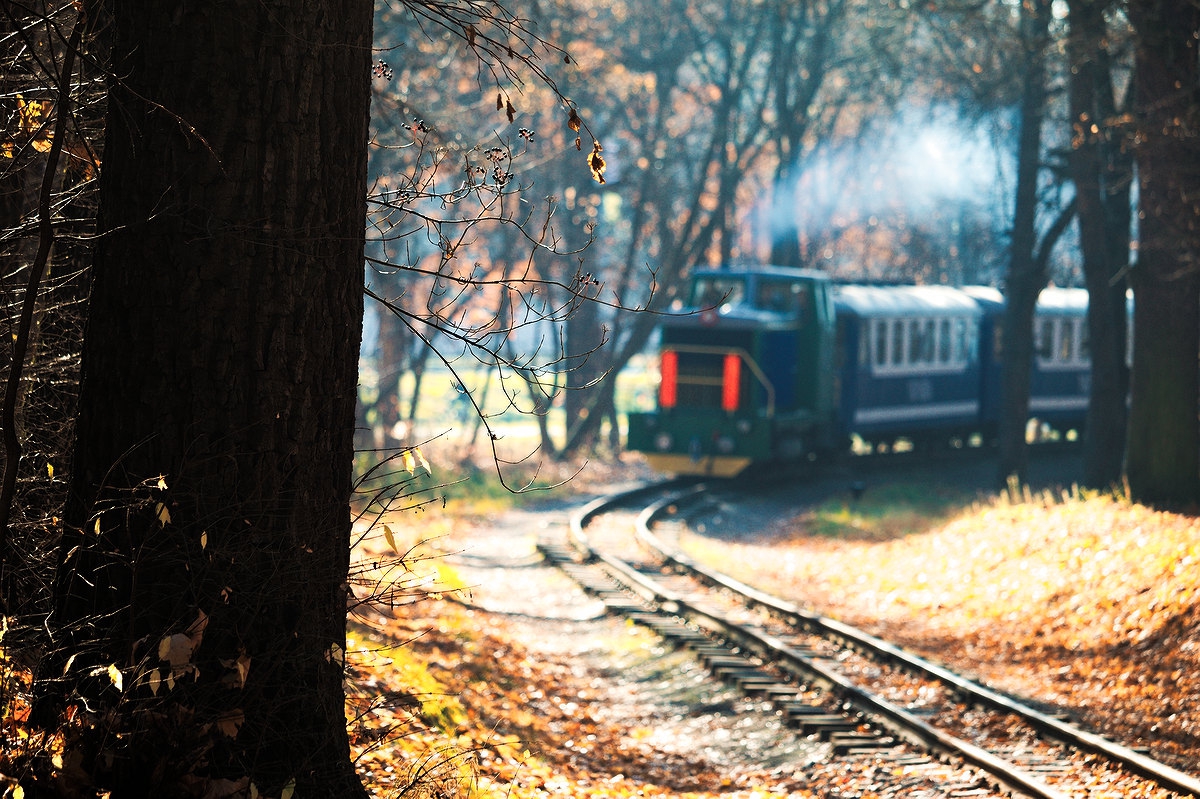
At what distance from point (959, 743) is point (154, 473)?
214 inches

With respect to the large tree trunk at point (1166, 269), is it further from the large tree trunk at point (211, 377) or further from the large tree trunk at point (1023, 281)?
the large tree trunk at point (211, 377)

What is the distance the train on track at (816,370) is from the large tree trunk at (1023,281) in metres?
2.84

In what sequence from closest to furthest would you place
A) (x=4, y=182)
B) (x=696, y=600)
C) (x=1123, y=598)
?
(x=4, y=182) < (x=1123, y=598) < (x=696, y=600)

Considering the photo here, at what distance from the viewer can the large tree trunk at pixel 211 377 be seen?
4016 mm

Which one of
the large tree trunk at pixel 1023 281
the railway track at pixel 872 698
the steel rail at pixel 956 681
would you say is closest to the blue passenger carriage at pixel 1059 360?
the large tree trunk at pixel 1023 281

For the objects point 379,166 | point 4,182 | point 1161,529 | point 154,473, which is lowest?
point 1161,529

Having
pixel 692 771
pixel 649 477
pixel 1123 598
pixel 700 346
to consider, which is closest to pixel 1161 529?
pixel 1123 598

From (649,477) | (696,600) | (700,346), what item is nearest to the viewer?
(696,600)

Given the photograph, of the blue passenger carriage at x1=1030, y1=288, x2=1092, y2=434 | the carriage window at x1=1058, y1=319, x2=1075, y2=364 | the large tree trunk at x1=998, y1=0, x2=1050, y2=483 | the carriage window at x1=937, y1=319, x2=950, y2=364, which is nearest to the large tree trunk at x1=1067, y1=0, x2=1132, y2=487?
the large tree trunk at x1=998, y1=0, x2=1050, y2=483

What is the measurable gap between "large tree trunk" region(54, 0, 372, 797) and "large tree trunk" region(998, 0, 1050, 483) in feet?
61.1

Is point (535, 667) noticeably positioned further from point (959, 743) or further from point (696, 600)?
point (959, 743)

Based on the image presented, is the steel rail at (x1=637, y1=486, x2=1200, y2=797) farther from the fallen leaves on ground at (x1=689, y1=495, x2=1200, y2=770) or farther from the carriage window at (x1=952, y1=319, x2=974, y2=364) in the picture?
the carriage window at (x1=952, y1=319, x2=974, y2=364)

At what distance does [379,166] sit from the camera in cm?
2284

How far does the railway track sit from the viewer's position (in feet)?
23.4
